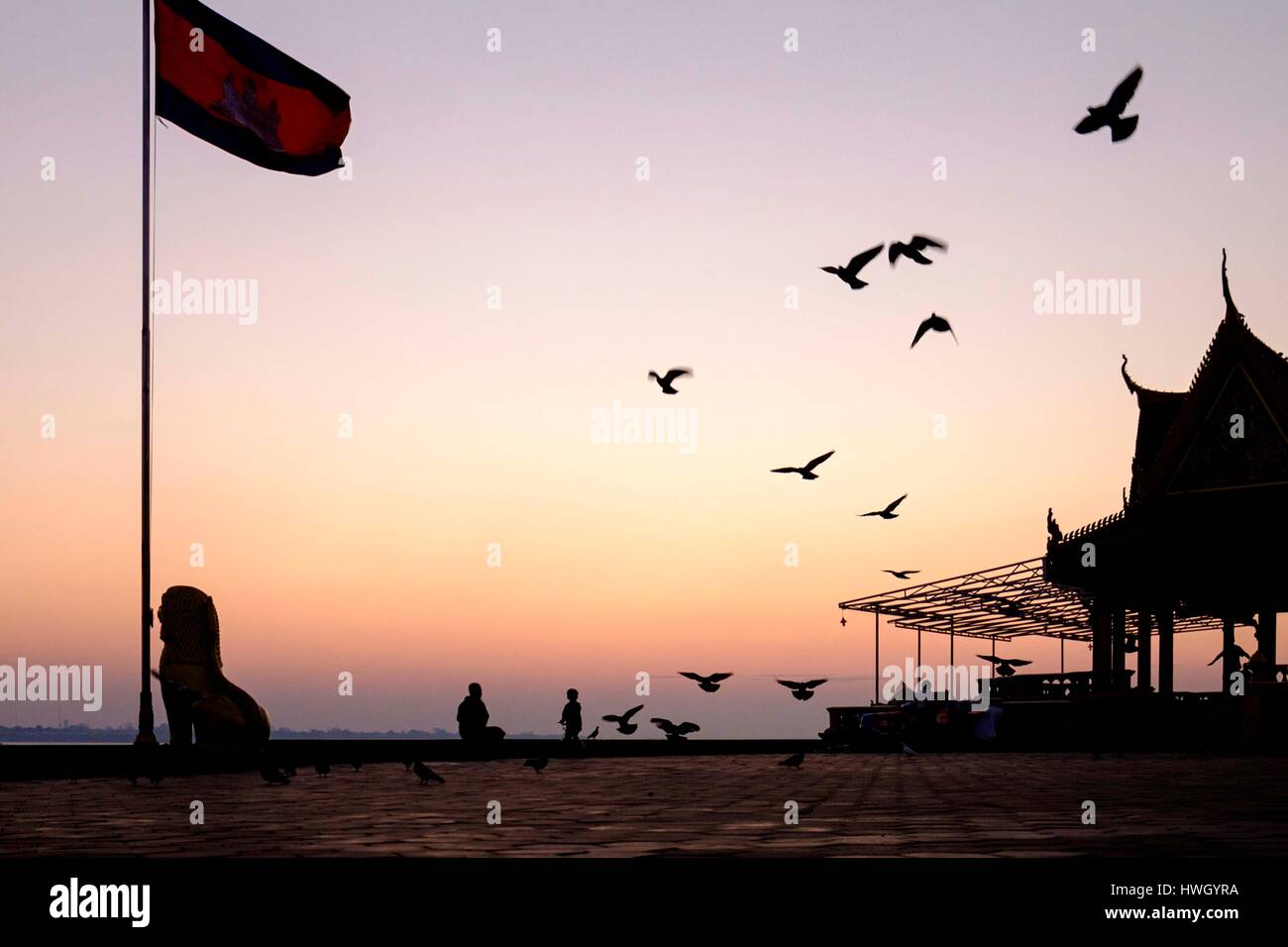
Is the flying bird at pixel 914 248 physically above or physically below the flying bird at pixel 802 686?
above

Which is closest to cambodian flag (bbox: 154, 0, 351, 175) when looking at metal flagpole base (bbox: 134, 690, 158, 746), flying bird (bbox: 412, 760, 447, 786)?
metal flagpole base (bbox: 134, 690, 158, 746)

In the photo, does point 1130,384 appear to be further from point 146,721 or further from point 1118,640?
point 146,721

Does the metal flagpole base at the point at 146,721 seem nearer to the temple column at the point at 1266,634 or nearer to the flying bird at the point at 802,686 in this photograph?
the flying bird at the point at 802,686

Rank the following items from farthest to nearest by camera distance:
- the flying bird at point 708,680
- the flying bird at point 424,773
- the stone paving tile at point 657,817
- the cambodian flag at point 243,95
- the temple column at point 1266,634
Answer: the temple column at point 1266,634
the flying bird at point 708,680
the cambodian flag at point 243,95
the flying bird at point 424,773
the stone paving tile at point 657,817

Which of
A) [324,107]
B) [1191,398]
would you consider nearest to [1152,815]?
[324,107]

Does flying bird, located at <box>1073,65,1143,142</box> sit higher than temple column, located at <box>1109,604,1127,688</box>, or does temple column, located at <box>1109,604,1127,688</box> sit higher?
flying bird, located at <box>1073,65,1143,142</box>

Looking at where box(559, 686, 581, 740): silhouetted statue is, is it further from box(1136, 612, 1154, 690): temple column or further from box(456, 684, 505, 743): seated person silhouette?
box(1136, 612, 1154, 690): temple column

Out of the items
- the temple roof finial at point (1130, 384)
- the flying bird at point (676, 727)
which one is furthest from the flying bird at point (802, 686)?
the temple roof finial at point (1130, 384)

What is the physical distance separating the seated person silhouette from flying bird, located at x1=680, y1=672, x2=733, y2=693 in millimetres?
3661

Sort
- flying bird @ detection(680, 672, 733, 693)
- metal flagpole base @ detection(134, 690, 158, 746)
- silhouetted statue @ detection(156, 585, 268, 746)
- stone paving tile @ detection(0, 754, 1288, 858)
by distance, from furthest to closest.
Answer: flying bird @ detection(680, 672, 733, 693)
silhouetted statue @ detection(156, 585, 268, 746)
metal flagpole base @ detection(134, 690, 158, 746)
stone paving tile @ detection(0, 754, 1288, 858)

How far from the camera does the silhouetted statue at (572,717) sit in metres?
32.3

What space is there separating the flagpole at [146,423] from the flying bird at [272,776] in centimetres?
192

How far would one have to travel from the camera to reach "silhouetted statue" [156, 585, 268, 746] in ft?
59.8
